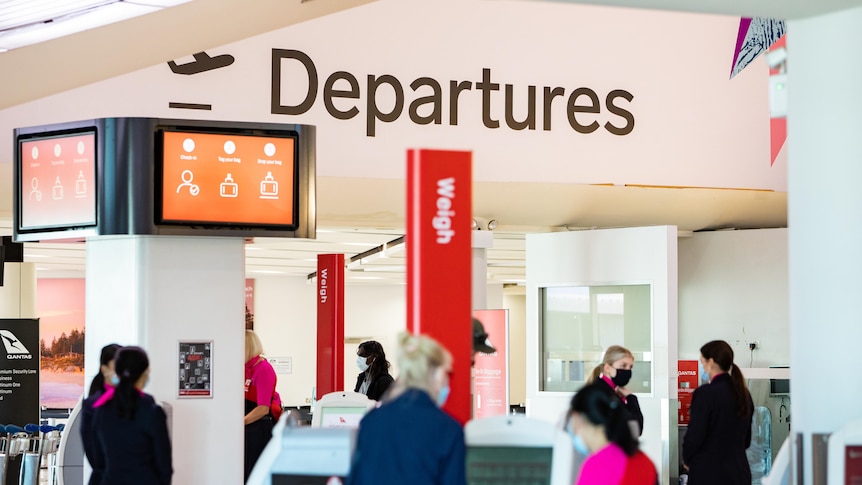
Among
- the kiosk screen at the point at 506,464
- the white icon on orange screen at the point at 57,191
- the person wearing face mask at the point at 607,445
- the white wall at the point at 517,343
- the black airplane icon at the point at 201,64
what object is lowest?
the white wall at the point at 517,343

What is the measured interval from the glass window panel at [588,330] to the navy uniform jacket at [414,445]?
6175 mm

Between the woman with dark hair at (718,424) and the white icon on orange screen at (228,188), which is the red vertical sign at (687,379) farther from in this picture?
the white icon on orange screen at (228,188)

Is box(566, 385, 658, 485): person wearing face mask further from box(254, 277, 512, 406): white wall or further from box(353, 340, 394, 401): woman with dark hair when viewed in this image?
box(254, 277, 512, 406): white wall

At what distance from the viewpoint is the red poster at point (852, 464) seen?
4059 millimetres

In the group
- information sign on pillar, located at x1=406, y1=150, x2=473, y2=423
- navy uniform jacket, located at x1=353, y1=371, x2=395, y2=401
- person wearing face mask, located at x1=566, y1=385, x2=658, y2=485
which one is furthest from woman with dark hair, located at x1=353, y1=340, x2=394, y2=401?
person wearing face mask, located at x1=566, y1=385, x2=658, y2=485

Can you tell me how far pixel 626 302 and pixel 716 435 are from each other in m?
3.65

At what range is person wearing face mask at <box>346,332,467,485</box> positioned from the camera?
3236 mm

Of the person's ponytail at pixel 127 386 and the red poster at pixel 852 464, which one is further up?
the person's ponytail at pixel 127 386

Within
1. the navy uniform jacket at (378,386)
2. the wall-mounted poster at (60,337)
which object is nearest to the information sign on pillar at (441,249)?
the navy uniform jacket at (378,386)

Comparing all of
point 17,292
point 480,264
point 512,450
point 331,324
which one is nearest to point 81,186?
point 512,450

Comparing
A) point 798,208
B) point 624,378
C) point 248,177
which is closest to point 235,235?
point 248,177

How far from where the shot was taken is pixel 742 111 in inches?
403

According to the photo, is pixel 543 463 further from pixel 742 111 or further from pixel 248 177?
pixel 742 111

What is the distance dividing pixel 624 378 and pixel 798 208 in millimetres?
2358
